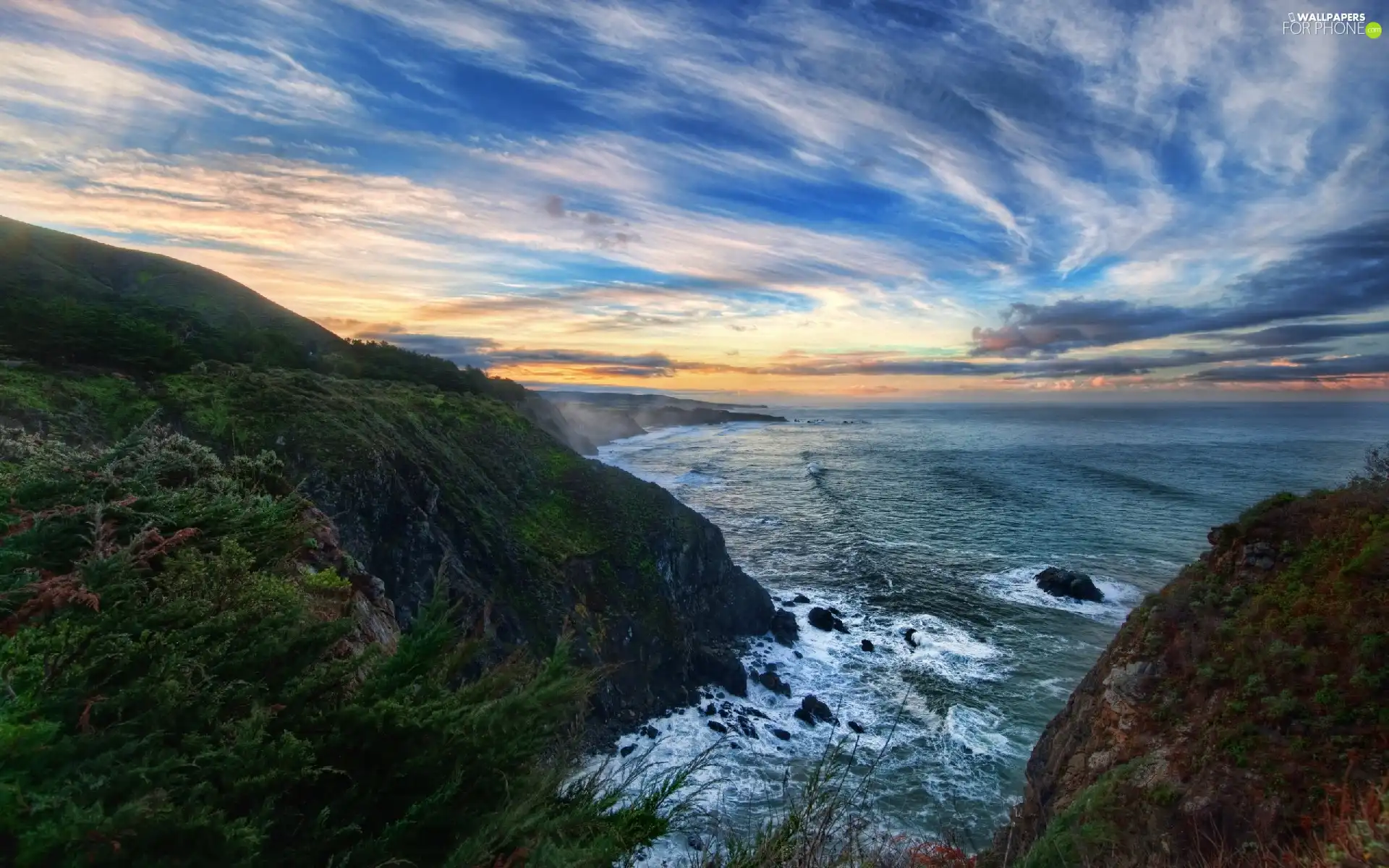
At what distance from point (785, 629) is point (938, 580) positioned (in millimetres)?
13834

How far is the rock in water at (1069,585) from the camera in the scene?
120 ft

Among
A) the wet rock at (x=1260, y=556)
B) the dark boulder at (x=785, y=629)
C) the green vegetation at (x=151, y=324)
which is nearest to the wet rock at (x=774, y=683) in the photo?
the dark boulder at (x=785, y=629)

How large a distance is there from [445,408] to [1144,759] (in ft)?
113

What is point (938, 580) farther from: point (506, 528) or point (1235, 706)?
point (1235, 706)

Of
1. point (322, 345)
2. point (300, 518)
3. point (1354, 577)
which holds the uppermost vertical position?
point (322, 345)

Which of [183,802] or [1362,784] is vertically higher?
[183,802]

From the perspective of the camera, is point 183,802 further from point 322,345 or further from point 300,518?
point 322,345

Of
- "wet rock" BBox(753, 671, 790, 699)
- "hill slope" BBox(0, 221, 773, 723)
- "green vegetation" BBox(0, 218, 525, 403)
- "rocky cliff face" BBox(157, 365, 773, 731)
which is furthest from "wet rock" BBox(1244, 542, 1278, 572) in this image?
"green vegetation" BBox(0, 218, 525, 403)

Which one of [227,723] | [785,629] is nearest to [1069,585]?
[785,629]

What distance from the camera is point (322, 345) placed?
66625 mm

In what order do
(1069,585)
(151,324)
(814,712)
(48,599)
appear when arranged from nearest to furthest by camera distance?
(48,599)
(151,324)
(814,712)
(1069,585)

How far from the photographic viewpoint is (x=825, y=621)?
33.0 metres

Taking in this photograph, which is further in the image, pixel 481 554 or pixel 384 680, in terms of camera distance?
pixel 481 554

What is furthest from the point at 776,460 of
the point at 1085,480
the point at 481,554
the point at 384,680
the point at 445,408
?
the point at 384,680
